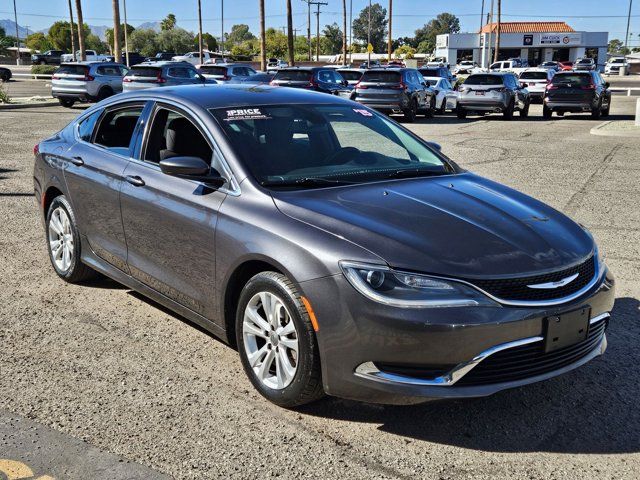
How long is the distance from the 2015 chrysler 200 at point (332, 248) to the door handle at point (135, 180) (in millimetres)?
10

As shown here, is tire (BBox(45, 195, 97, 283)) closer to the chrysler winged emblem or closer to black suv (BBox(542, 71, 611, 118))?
the chrysler winged emblem

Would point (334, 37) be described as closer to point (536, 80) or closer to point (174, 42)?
point (174, 42)

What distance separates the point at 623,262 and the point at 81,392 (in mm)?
4835

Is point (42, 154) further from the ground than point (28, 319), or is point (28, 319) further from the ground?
point (42, 154)

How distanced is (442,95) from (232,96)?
22529 mm

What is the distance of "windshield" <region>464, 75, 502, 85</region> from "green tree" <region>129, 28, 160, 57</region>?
84278 millimetres

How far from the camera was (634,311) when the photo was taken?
5.43 meters

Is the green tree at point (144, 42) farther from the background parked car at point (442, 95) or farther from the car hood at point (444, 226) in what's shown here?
the car hood at point (444, 226)

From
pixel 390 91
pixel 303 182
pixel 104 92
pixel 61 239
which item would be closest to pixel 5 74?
pixel 104 92

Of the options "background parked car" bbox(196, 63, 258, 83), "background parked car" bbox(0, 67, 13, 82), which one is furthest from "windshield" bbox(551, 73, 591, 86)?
"background parked car" bbox(0, 67, 13, 82)

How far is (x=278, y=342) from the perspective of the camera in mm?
3828

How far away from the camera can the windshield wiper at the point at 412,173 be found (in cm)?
466

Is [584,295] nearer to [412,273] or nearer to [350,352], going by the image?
[412,273]

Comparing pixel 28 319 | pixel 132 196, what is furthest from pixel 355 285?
pixel 28 319
